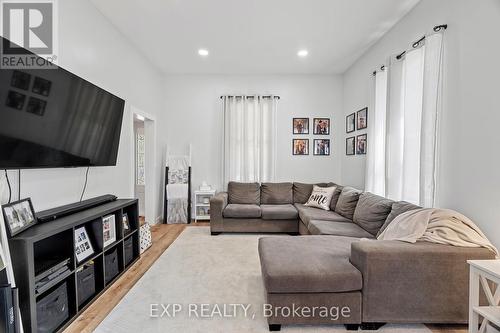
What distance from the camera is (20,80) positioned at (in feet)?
5.58

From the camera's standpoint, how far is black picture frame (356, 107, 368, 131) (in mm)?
4041

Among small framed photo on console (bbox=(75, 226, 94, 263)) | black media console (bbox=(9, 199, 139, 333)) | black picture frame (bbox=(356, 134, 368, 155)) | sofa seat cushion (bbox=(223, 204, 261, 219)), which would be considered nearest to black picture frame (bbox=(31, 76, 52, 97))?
black media console (bbox=(9, 199, 139, 333))

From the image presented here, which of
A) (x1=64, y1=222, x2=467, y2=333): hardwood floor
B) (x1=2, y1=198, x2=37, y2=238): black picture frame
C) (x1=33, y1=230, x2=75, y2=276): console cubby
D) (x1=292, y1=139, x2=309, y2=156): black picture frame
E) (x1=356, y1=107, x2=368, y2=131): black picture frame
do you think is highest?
(x1=356, y1=107, x2=368, y2=131): black picture frame

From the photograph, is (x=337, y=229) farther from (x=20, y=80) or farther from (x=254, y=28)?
(x=20, y=80)

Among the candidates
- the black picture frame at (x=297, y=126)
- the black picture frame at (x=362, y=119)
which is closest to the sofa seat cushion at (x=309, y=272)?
the black picture frame at (x=362, y=119)

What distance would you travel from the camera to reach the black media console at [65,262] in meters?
1.60

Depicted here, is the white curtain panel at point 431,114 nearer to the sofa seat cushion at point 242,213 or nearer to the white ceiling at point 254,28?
the white ceiling at point 254,28

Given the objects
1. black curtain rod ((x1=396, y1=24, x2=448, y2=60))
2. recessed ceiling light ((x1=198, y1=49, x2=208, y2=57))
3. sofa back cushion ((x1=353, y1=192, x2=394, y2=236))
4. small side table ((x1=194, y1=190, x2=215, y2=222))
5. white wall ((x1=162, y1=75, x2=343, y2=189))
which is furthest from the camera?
white wall ((x1=162, y1=75, x2=343, y2=189))

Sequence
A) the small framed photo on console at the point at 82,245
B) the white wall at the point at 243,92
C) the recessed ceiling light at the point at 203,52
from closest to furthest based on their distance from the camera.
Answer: the small framed photo on console at the point at 82,245 → the recessed ceiling light at the point at 203,52 → the white wall at the point at 243,92

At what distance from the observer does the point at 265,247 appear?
235 cm

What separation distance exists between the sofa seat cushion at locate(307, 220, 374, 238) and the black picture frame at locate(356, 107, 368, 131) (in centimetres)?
166

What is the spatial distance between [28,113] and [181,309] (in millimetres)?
1816

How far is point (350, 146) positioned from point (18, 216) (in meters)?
4.45

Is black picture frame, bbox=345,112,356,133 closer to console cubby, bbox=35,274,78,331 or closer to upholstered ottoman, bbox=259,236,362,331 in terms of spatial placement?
upholstered ottoman, bbox=259,236,362,331
